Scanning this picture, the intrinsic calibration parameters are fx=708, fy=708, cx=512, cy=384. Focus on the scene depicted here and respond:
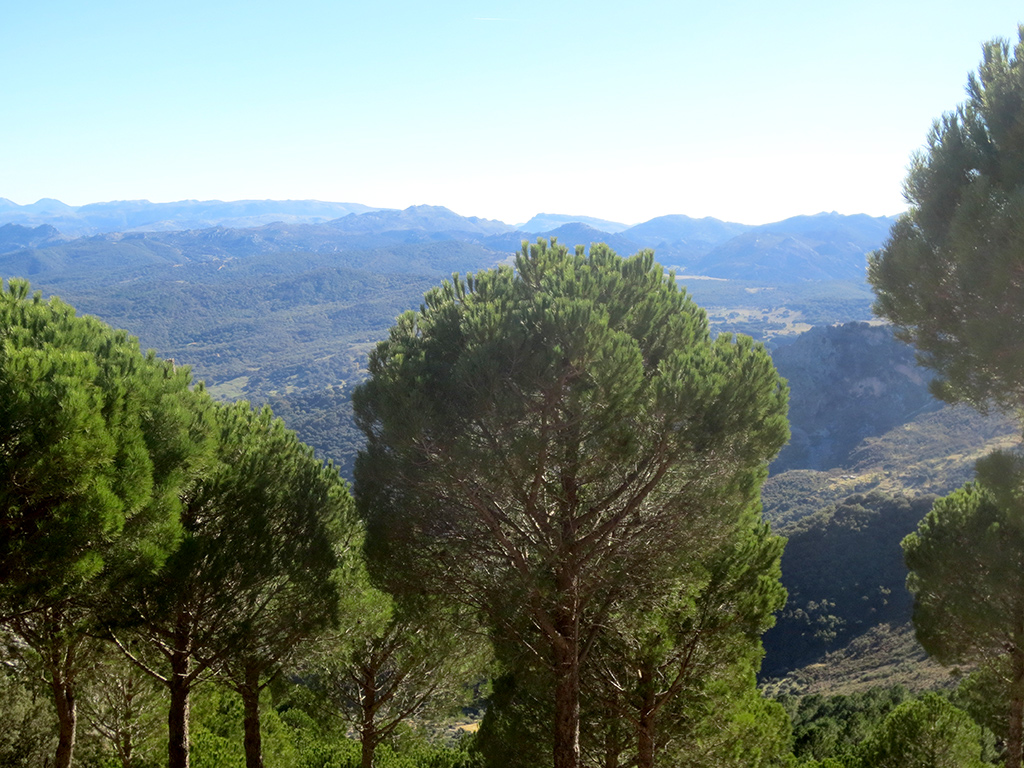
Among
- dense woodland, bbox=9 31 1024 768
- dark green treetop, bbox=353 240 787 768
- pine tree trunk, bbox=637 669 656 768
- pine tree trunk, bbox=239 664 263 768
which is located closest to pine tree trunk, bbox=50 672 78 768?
dense woodland, bbox=9 31 1024 768

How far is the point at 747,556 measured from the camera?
805 cm

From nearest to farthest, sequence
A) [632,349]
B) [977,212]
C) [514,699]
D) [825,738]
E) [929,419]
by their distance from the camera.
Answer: [977,212]
[632,349]
[514,699]
[825,738]
[929,419]

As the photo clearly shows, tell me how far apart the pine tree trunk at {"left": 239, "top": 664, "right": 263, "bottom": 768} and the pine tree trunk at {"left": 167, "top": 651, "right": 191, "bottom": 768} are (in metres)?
0.87

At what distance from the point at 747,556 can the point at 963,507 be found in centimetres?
346

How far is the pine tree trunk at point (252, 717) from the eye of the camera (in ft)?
26.4

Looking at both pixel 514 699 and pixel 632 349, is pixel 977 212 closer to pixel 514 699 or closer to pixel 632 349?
pixel 632 349

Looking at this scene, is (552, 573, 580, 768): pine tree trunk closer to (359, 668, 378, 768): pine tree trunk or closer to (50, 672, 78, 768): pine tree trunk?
(359, 668, 378, 768): pine tree trunk

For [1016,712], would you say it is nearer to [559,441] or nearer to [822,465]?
[559,441]

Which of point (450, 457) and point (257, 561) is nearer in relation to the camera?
point (450, 457)

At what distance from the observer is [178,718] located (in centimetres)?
719

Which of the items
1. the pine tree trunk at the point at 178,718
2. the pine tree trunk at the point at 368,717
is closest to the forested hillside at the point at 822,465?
the pine tree trunk at the point at 368,717

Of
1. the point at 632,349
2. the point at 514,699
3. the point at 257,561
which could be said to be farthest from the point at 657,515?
the point at 257,561

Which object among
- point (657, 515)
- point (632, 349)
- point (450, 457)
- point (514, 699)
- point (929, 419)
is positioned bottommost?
point (929, 419)

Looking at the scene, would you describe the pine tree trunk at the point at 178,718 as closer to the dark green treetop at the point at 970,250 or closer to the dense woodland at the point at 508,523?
the dense woodland at the point at 508,523
